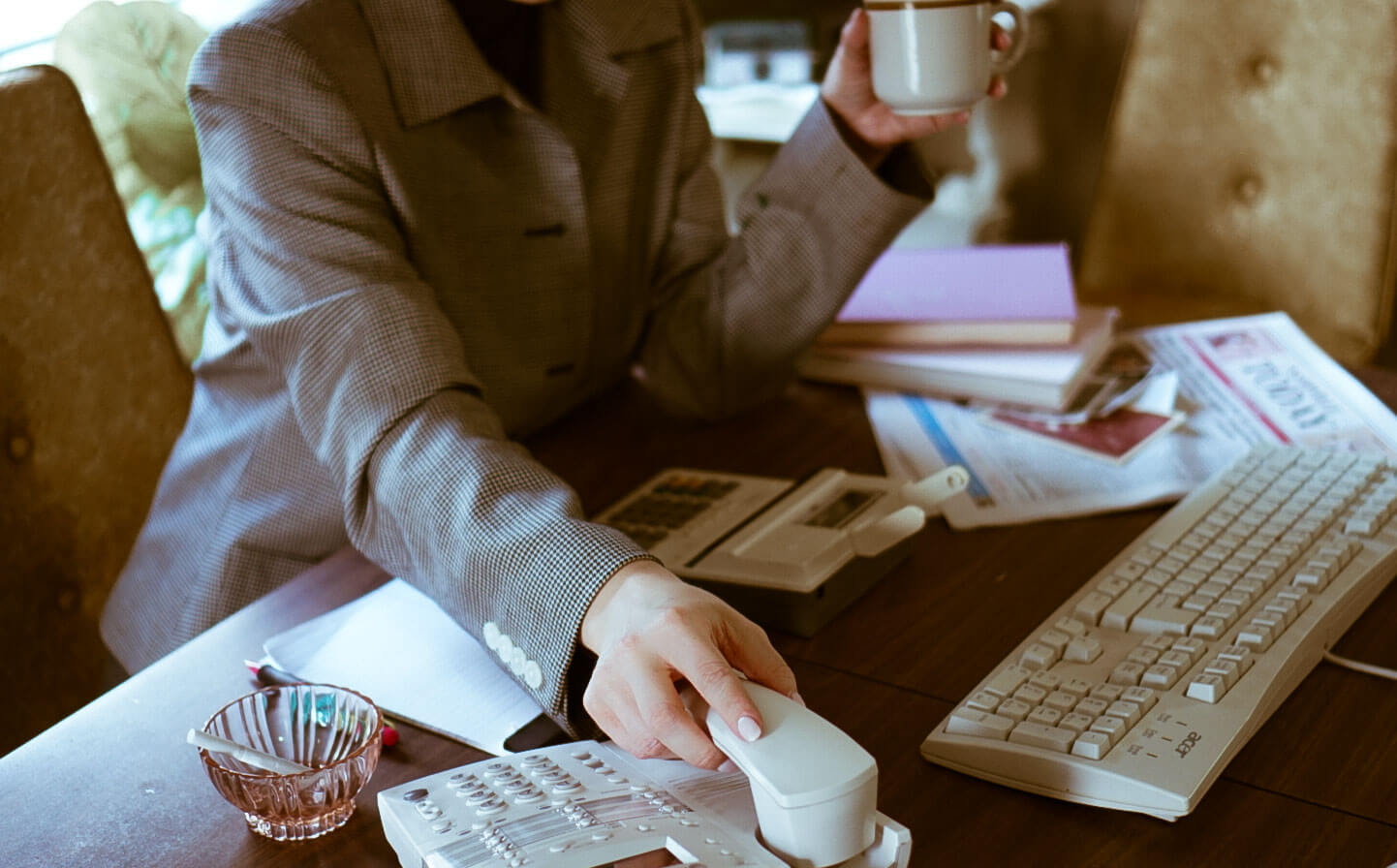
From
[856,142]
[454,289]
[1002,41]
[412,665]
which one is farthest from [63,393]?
[1002,41]

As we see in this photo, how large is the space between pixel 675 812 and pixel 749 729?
0.17 ft

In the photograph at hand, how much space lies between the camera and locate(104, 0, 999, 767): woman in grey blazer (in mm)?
754

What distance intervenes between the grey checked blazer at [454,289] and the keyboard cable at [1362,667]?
1.33ft

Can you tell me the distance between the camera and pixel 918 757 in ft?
2.19

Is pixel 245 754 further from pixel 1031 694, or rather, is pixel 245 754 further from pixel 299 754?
pixel 1031 694

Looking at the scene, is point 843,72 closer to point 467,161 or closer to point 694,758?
point 467,161

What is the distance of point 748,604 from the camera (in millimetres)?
796

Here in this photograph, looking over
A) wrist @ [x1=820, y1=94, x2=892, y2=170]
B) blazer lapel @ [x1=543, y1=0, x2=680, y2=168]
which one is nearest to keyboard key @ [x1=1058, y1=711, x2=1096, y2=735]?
wrist @ [x1=820, y1=94, x2=892, y2=170]

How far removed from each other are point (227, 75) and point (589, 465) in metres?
0.40

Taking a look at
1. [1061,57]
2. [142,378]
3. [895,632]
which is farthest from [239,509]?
[1061,57]

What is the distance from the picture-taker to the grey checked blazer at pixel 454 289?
804 mm

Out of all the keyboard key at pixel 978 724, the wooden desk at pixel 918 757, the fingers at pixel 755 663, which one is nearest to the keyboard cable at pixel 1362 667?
the wooden desk at pixel 918 757

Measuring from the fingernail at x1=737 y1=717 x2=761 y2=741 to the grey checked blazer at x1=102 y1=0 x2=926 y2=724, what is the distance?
0.54 ft

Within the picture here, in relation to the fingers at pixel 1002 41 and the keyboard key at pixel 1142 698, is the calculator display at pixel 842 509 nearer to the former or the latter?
the keyboard key at pixel 1142 698
